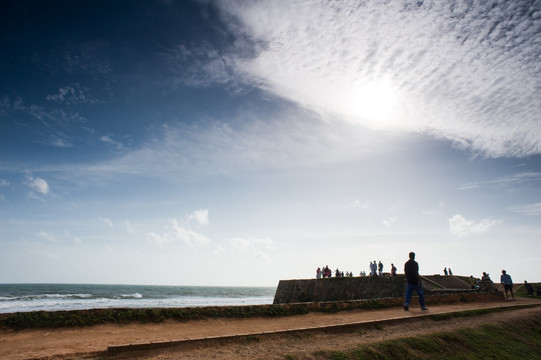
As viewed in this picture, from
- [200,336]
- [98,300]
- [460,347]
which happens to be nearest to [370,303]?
[460,347]

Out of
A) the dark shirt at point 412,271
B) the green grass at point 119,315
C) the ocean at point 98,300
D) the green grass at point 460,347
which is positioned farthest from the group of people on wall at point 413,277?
the ocean at point 98,300

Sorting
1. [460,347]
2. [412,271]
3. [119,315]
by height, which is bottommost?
[460,347]

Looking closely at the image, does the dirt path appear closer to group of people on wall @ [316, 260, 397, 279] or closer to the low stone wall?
the low stone wall

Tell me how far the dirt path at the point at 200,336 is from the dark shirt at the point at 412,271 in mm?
1130

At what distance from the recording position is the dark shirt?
9867 millimetres

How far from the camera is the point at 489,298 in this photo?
1698 centimetres

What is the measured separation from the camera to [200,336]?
6617mm

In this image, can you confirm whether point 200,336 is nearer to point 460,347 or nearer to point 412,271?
point 460,347

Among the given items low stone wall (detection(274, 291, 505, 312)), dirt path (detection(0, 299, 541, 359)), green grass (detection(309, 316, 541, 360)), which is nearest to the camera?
dirt path (detection(0, 299, 541, 359))

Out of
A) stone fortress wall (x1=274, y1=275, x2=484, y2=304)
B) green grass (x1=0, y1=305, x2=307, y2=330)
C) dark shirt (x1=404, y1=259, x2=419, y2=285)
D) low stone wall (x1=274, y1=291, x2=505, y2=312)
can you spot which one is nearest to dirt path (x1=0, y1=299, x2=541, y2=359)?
green grass (x1=0, y1=305, x2=307, y2=330)

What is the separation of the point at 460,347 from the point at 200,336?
6.10 metres

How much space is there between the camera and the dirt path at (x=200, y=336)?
5270 mm

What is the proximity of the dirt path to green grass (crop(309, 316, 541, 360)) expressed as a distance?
0.44m

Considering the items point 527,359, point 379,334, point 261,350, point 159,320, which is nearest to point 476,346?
point 527,359
